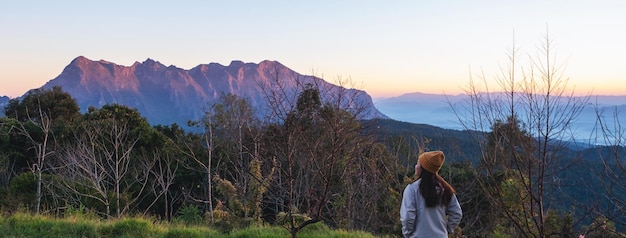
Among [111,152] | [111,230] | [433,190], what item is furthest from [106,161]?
[433,190]

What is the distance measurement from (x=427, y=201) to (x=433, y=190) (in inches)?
3.9

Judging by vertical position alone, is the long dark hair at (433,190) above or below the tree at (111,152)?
above

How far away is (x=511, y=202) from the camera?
844 cm

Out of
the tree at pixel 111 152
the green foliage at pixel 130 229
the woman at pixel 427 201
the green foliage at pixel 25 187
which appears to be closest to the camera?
the woman at pixel 427 201

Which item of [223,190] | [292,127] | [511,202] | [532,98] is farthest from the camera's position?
[223,190]

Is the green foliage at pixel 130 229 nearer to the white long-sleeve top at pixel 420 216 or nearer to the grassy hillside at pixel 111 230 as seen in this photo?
the grassy hillside at pixel 111 230

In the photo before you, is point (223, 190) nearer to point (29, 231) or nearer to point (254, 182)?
point (254, 182)

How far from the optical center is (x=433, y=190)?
340cm

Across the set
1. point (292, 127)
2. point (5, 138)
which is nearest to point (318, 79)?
point (292, 127)

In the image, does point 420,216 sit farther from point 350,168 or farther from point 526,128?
point 350,168

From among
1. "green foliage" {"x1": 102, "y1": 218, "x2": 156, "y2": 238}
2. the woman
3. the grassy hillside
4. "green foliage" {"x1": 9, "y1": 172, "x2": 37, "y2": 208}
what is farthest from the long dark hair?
"green foliage" {"x1": 9, "y1": 172, "x2": 37, "y2": 208}

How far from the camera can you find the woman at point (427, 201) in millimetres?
3398

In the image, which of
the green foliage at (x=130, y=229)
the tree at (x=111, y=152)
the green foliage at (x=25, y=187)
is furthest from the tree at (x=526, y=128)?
the green foliage at (x=25, y=187)

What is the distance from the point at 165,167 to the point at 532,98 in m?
18.5
